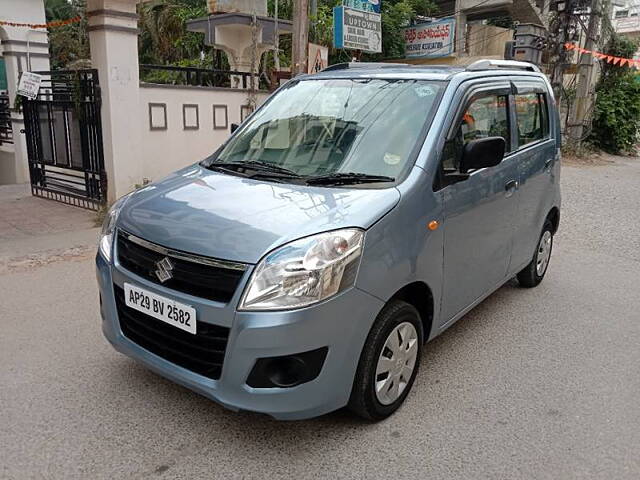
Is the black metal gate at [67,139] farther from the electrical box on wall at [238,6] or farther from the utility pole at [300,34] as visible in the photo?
the electrical box on wall at [238,6]

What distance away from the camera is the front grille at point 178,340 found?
8.39 feet

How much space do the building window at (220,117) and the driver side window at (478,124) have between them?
23.1 feet

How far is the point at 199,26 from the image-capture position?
13477 mm

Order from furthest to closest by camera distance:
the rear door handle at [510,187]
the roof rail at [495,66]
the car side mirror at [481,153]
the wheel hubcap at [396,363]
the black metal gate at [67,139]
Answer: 1. the black metal gate at [67,139]
2. the rear door handle at [510,187]
3. the roof rail at [495,66]
4. the car side mirror at [481,153]
5. the wheel hubcap at [396,363]

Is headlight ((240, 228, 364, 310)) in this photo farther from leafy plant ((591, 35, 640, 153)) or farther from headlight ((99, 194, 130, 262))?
leafy plant ((591, 35, 640, 153))

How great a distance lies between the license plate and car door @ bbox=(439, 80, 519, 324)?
4.95 feet

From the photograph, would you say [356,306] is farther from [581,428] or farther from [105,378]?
[105,378]

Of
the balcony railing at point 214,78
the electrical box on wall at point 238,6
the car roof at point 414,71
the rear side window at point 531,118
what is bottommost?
the rear side window at point 531,118

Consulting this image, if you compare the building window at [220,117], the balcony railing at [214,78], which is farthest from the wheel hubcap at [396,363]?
the balcony railing at [214,78]

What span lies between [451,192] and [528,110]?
5.72 feet

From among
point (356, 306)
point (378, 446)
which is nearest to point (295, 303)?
point (356, 306)

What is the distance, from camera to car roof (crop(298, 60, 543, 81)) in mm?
3619

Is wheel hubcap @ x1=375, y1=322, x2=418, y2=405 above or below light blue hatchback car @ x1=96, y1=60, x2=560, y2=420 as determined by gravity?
below

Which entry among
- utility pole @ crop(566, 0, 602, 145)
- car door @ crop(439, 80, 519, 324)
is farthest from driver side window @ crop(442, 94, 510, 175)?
utility pole @ crop(566, 0, 602, 145)
